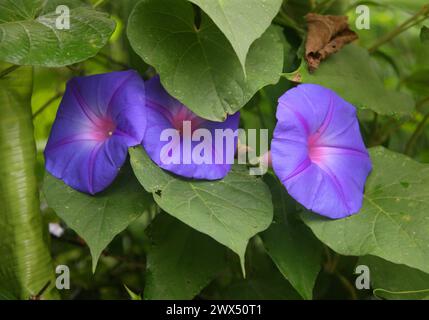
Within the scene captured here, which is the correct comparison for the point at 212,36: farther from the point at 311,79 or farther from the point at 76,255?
the point at 76,255

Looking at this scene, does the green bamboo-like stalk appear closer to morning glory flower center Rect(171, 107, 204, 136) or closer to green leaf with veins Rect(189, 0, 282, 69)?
morning glory flower center Rect(171, 107, 204, 136)

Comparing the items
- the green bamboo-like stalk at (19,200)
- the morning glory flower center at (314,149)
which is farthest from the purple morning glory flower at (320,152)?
the green bamboo-like stalk at (19,200)

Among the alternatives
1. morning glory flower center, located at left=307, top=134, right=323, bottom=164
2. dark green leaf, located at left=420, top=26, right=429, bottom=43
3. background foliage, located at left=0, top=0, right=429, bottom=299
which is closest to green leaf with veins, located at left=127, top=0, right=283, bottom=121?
background foliage, located at left=0, top=0, right=429, bottom=299

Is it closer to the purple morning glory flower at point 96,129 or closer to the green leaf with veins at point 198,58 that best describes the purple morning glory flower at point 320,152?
the green leaf with veins at point 198,58

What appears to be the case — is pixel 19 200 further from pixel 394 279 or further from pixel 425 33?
pixel 425 33

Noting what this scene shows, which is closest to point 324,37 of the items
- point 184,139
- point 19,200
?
point 184,139

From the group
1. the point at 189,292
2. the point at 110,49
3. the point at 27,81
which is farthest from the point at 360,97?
the point at 110,49
